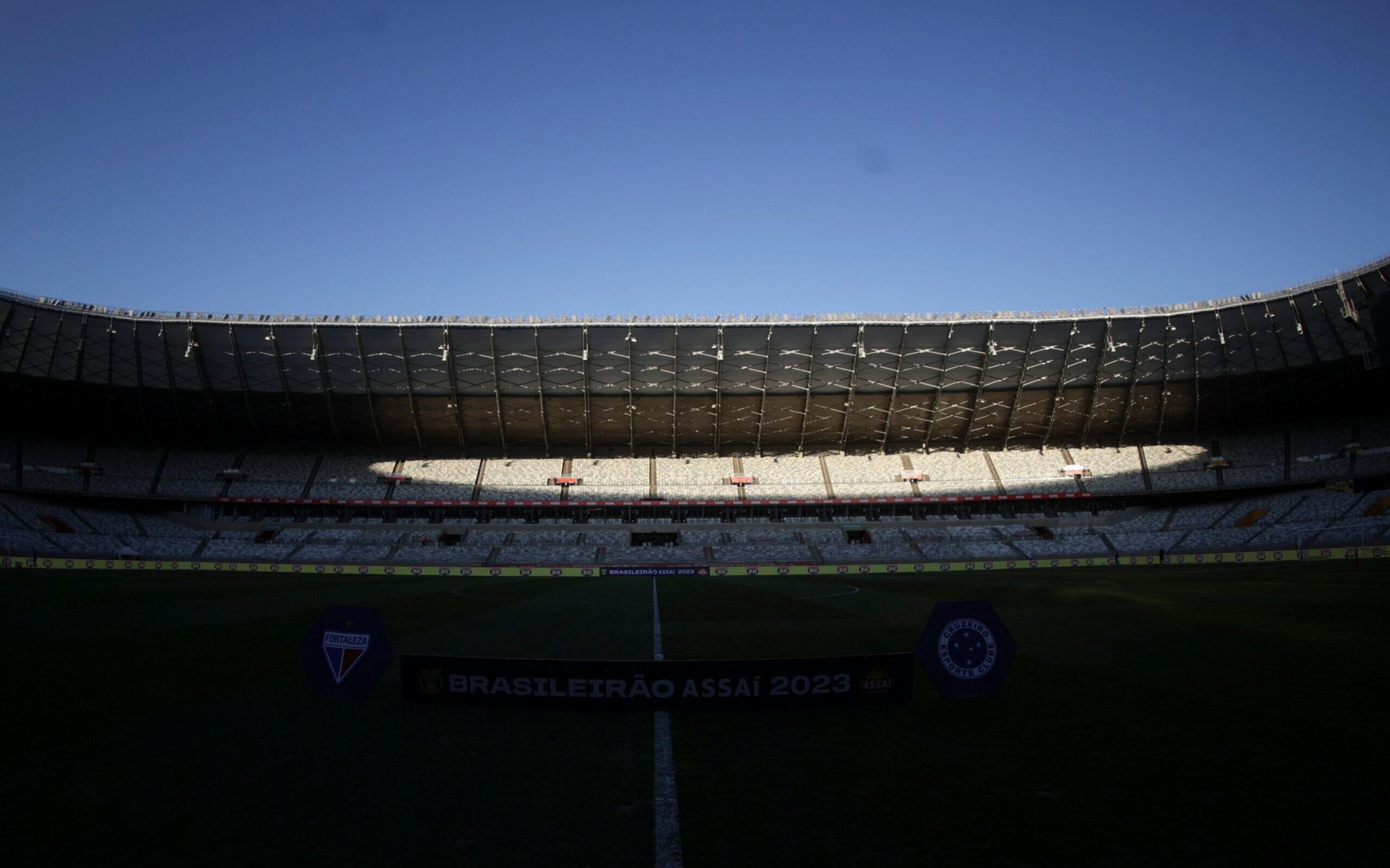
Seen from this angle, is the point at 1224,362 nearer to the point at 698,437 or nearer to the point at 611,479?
the point at 698,437

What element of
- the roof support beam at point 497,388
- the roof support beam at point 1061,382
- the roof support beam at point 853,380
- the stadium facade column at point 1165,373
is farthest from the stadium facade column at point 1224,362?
the roof support beam at point 497,388

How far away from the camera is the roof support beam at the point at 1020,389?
5453 cm

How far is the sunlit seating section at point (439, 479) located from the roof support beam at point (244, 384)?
12.1m

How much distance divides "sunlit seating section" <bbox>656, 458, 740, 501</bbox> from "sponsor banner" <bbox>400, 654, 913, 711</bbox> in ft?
183

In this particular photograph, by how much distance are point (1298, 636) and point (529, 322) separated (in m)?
47.1

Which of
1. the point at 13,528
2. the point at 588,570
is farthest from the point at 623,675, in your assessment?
the point at 13,528

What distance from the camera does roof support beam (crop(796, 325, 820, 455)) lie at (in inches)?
2148

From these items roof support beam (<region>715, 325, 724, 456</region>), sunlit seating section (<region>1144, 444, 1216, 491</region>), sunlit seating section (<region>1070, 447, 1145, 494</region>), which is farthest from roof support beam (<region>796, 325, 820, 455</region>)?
sunlit seating section (<region>1144, 444, 1216, 491</region>)

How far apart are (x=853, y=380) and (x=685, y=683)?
5131cm

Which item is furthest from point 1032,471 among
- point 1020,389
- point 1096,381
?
point 1096,381

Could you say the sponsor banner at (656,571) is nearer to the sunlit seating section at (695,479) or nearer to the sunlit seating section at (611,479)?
the sunlit seating section at (611,479)

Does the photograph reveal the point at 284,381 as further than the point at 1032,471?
No

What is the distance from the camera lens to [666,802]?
6383mm

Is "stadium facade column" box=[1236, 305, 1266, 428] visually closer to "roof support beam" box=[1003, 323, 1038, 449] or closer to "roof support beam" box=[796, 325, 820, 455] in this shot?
"roof support beam" box=[1003, 323, 1038, 449]
